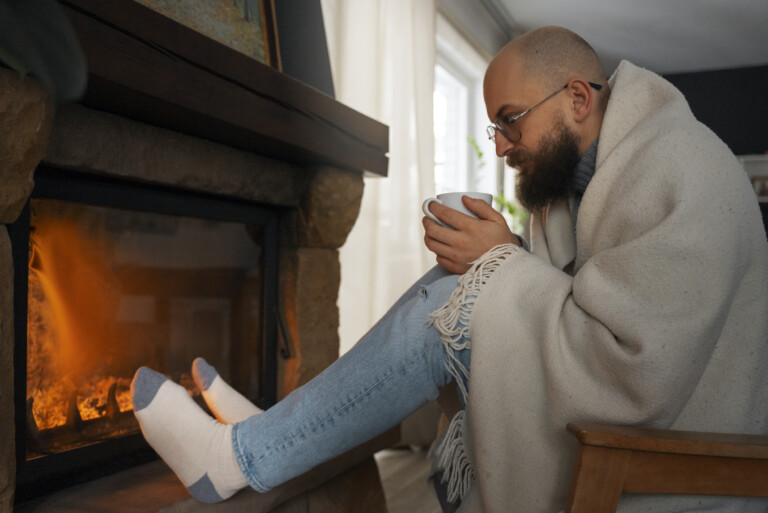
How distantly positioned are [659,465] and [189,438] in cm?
68

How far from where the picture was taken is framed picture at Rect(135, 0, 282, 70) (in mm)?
1287

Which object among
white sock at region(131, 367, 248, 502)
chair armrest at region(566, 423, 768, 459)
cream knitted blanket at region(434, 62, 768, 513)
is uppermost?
cream knitted blanket at region(434, 62, 768, 513)

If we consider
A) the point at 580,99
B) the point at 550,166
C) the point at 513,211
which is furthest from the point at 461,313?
the point at 513,211

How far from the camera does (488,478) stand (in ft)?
3.20

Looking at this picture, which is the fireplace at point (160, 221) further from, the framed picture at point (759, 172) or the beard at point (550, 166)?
the framed picture at point (759, 172)

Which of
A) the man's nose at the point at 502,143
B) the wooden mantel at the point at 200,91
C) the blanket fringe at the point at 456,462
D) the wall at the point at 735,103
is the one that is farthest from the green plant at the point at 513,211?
the blanket fringe at the point at 456,462

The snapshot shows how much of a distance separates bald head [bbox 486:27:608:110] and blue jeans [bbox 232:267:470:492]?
528 mm

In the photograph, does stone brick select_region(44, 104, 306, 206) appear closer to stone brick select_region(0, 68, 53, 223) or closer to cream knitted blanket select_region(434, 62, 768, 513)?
stone brick select_region(0, 68, 53, 223)

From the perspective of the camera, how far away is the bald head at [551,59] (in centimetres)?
131

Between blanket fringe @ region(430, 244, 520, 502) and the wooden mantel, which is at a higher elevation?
the wooden mantel

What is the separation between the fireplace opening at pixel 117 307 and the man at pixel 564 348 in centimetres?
21

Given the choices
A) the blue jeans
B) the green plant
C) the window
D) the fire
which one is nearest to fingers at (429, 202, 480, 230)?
the blue jeans

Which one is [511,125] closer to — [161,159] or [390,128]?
[161,159]

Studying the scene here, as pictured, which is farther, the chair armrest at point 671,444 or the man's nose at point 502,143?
the man's nose at point 502,143
